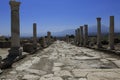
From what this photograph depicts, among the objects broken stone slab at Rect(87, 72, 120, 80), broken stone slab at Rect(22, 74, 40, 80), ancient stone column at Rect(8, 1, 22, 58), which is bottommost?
broken stone slab at Rect(22, 74, 40, 80)

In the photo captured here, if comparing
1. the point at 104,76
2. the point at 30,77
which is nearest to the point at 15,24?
the point at 30,77

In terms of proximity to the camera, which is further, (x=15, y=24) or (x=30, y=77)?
(x=15, y=24)

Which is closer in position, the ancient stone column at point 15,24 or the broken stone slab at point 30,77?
the broken stone slab at point 30,77

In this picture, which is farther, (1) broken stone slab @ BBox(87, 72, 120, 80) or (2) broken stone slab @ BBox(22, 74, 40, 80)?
(2) broken stone slab @ BBox(22, 74, 40, 80)

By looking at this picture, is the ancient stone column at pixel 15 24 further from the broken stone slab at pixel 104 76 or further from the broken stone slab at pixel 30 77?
the broken stone slab at pixel 104 76

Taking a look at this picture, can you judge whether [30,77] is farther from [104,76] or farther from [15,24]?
[15,24]

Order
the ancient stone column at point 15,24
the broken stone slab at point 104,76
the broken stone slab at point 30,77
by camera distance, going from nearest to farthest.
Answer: the broken stone slab at point 104,76 < the broken stone slab at point 30,77 < the ancient stone column at point 15,24

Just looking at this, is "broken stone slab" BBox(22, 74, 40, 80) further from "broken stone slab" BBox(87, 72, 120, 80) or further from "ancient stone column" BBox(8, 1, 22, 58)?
"ancient stone column" BBox(8, 1, 22, 58)

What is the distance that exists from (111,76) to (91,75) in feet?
2.37

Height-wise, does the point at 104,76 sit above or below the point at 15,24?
below

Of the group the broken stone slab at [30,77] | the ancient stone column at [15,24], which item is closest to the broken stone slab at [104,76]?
the broken stone slab at [30,77]

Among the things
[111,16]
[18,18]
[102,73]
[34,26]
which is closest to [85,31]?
[34,26]

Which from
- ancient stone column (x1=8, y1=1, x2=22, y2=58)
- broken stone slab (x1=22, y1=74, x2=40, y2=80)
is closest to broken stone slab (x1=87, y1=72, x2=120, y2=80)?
broken stone slab (x1=22, y1=74, x2=40, y2=80)

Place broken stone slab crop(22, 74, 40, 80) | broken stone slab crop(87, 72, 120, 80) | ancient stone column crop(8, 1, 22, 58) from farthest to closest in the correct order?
ancient stone column crop(8, 1, 22, 58) < broken stone slab crop(22, 74, 40, 80) < broken stone slab crop(87, 72, 120, 80)
